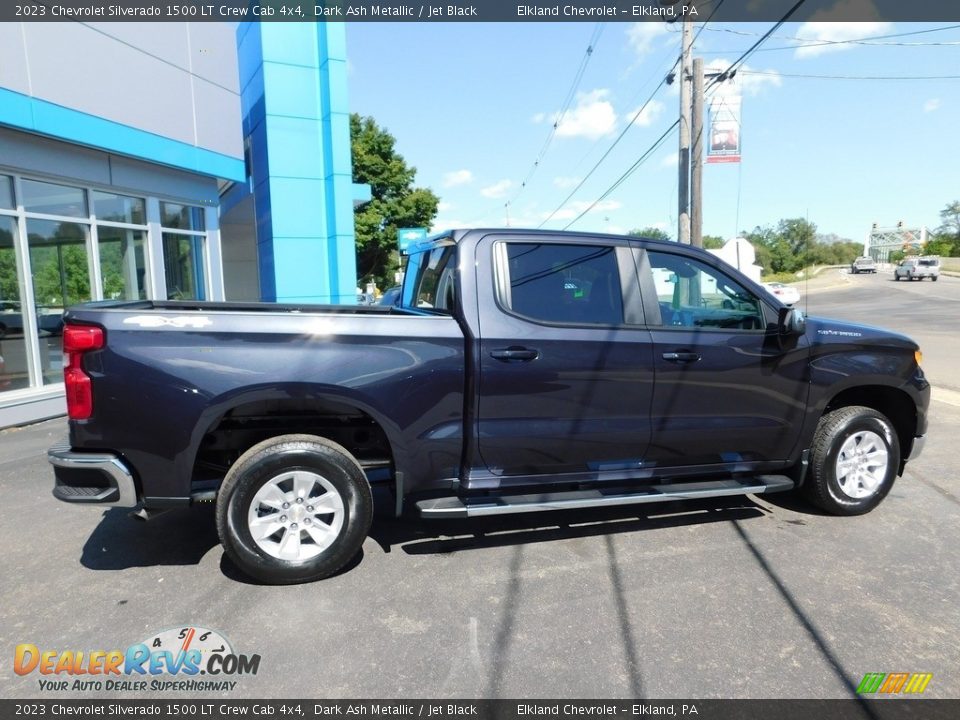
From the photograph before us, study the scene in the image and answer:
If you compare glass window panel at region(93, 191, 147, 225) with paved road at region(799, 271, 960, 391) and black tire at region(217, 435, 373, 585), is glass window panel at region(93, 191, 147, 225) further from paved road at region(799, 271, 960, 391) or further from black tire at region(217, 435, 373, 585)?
paved road at region(799, 271, 960, 391)

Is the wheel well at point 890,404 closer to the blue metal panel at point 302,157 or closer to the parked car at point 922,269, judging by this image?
the blue metal panel at point 302,157

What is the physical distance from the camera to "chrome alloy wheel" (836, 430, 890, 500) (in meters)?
4.39

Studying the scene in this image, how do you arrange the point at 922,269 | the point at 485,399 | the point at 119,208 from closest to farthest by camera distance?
1. the point at 485,399
2. the point at 119,208
3. the point at 922,269

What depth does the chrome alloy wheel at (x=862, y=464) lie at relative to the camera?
439cm

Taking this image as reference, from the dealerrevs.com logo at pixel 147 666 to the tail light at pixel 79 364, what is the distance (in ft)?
3.72

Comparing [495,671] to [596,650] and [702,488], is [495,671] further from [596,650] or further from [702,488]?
[702,488]

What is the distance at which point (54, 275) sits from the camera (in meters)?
8.91

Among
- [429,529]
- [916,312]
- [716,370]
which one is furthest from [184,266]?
[916,312]

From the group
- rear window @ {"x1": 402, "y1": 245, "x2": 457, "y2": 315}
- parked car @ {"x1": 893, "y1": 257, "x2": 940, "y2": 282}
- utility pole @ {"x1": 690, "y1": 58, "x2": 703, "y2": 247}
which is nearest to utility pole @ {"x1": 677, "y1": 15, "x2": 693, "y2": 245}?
utility pole @ {"x1": 690, "y1": 58, "x2": 703, "y2": 247}

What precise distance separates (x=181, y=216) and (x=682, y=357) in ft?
33.8

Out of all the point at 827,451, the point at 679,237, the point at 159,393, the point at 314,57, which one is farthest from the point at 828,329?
the point at 314,57

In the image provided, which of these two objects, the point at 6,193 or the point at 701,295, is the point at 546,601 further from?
the point at 6,193

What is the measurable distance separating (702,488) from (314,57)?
14.1 m

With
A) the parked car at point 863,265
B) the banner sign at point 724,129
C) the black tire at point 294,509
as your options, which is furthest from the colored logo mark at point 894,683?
the parked car at point 863,265
